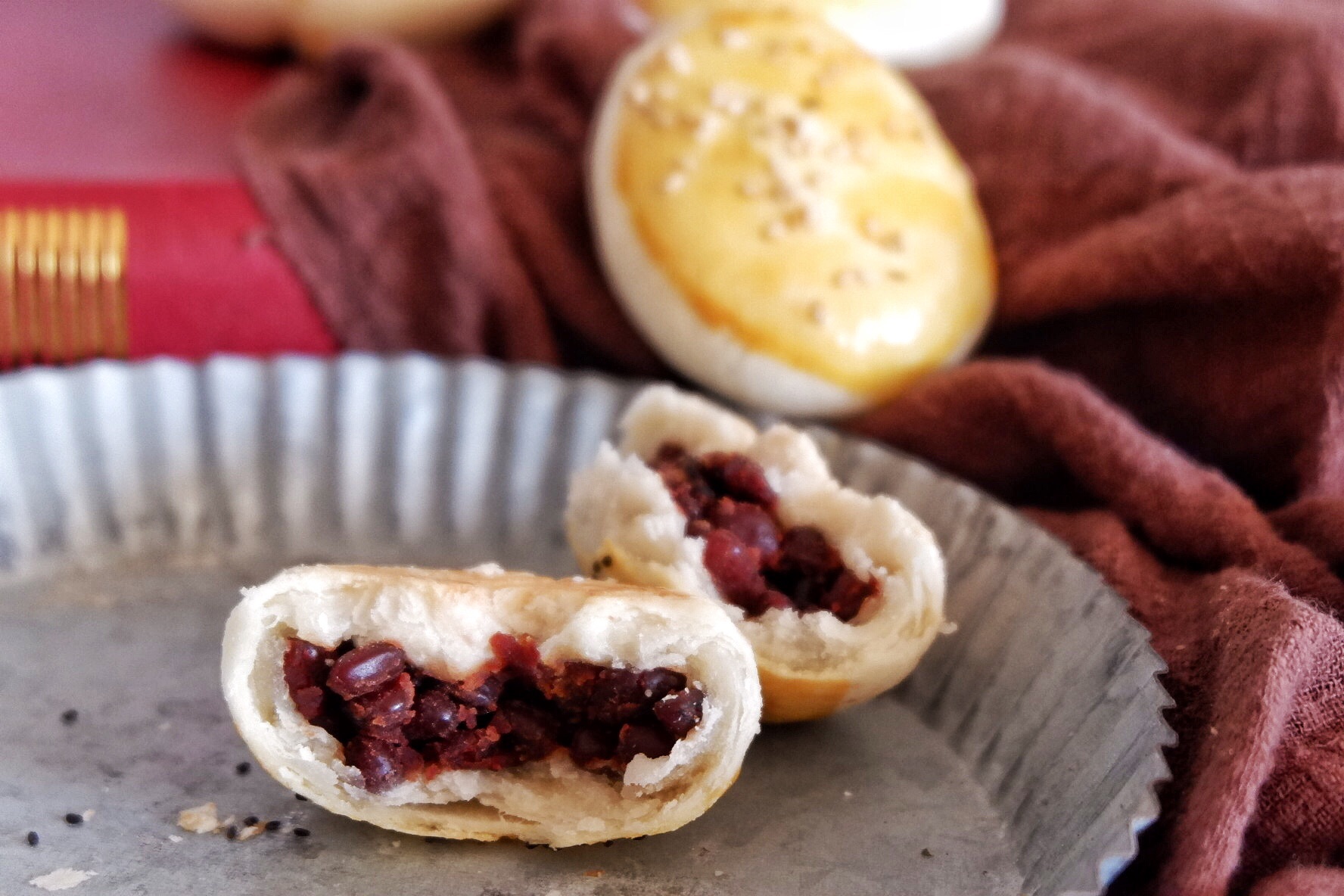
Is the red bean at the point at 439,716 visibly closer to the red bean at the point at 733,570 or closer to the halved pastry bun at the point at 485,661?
the halved pastry bun at the point at 485,661

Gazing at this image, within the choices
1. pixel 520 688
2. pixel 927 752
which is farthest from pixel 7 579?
pixel 927 752

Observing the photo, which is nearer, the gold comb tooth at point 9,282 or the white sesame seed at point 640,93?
the gold comb tooth at point 9,282

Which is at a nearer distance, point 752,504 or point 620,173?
point 752,504

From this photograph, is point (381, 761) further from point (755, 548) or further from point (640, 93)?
point (640, 93)

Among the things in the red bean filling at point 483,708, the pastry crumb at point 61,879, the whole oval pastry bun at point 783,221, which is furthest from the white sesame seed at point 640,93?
the pastry crumb at point 61,879

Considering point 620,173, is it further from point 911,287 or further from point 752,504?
point 752,504

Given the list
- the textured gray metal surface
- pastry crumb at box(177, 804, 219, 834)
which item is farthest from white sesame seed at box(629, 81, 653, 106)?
pastry crumb at box(177, 804, 219, 834)
